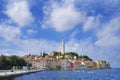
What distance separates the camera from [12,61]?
121188 mm

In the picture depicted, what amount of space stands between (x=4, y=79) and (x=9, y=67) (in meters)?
65.4

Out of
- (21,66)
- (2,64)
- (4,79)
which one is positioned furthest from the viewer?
(21,66)

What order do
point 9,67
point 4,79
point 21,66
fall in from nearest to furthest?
point 4,79, point 9,67, point 21,66

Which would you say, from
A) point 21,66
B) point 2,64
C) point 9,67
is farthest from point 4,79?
point 21,66

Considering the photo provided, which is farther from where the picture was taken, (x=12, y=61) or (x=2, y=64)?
(x=12, y=61)

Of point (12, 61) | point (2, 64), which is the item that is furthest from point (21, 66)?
point (2, 64)

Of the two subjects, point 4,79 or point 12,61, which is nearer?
point 4,79

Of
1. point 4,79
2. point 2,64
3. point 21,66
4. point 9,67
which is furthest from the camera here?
point 21,66

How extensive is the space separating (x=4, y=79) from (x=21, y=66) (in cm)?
8475

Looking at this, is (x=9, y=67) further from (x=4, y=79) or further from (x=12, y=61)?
(x=4, y=79)

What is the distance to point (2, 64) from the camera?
109m

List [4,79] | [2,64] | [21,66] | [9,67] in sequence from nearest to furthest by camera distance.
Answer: [4,79] < [2,64] < [9,67] < [21,66]

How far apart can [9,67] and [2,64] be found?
302 inches

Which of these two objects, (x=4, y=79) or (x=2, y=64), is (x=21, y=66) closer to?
(x=2, y=64)
